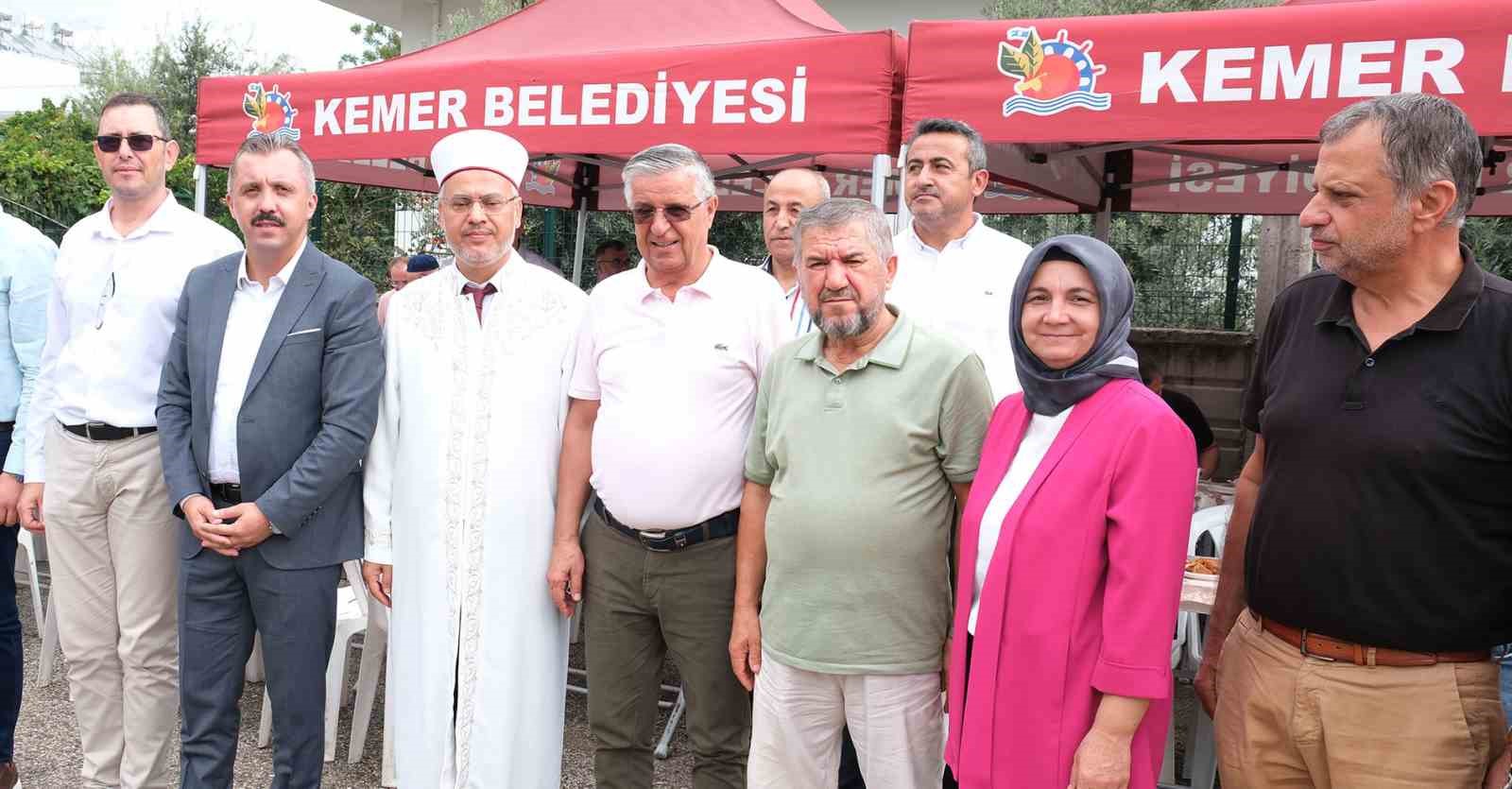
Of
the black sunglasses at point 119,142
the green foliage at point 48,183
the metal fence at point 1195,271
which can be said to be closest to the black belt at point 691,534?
the black sunglasses at point 119,142

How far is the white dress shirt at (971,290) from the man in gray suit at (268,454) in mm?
1529

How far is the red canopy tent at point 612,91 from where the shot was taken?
389 centimetres

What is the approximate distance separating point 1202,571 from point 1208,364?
508 cm

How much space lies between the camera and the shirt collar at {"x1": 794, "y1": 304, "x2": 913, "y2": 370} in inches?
93.0

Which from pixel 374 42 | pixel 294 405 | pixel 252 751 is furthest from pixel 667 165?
pixel 374 42

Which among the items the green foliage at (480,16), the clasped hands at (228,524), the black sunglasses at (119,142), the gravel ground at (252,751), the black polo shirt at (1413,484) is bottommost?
the gravel ground at (252,751)

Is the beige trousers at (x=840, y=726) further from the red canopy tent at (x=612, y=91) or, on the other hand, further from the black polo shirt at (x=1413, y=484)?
the red canopy tent at (x=612, y=91)

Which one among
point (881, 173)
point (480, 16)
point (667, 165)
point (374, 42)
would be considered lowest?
point (667, 165)

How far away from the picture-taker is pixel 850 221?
7.85 feet

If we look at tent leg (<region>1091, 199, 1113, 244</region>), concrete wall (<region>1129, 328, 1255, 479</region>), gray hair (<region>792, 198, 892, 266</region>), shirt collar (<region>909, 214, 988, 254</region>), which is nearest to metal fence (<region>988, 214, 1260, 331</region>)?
concrete wall (<region>1129, 328, 1255, 479</region>)

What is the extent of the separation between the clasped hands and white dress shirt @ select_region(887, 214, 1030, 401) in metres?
1.78

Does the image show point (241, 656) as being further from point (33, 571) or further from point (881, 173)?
point (33, 571)

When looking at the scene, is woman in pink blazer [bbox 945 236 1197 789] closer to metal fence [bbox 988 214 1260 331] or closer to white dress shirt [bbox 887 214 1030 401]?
white dress shirt [bbox 887 214 1030 401]

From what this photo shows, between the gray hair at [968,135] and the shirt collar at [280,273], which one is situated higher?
the gray hair at [968,135]
